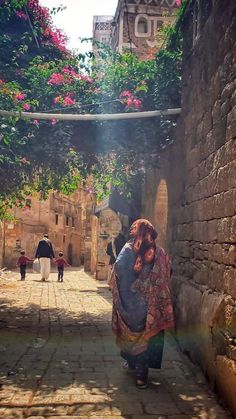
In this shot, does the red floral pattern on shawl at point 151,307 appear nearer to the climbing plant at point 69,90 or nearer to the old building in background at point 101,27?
the climbing plant at point 69,90

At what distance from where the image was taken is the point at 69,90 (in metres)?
6.92

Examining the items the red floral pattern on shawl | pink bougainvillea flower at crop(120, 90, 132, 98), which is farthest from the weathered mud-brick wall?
pink bougainvillea flower at crop(120, 90, 132, 98)

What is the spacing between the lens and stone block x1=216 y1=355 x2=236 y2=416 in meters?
3.29

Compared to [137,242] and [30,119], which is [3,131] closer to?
[30,119]

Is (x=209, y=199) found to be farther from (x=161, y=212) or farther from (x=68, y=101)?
(x=161, y=212)

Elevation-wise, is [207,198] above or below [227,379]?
above

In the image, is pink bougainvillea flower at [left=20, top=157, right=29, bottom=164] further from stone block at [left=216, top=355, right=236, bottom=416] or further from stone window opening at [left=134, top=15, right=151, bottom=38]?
stone window opening at [left=134, top=15, right=151, bottom=38]

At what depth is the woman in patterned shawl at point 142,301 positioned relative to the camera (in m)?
4.14

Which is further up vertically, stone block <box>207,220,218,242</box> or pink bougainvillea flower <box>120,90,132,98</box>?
pink bougainvillea flower <box>120,90,132,98</box>

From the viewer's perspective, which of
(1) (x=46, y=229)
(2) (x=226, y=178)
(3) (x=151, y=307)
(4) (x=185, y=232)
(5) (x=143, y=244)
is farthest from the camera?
(1) (x=46, y=229)

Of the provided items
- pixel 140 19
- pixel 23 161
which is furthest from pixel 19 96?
pixel 140 19

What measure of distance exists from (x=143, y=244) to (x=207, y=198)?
0.85 meters

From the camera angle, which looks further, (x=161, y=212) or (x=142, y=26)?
(x=142, y=26)

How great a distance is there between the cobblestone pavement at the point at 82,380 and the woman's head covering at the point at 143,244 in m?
1.19
